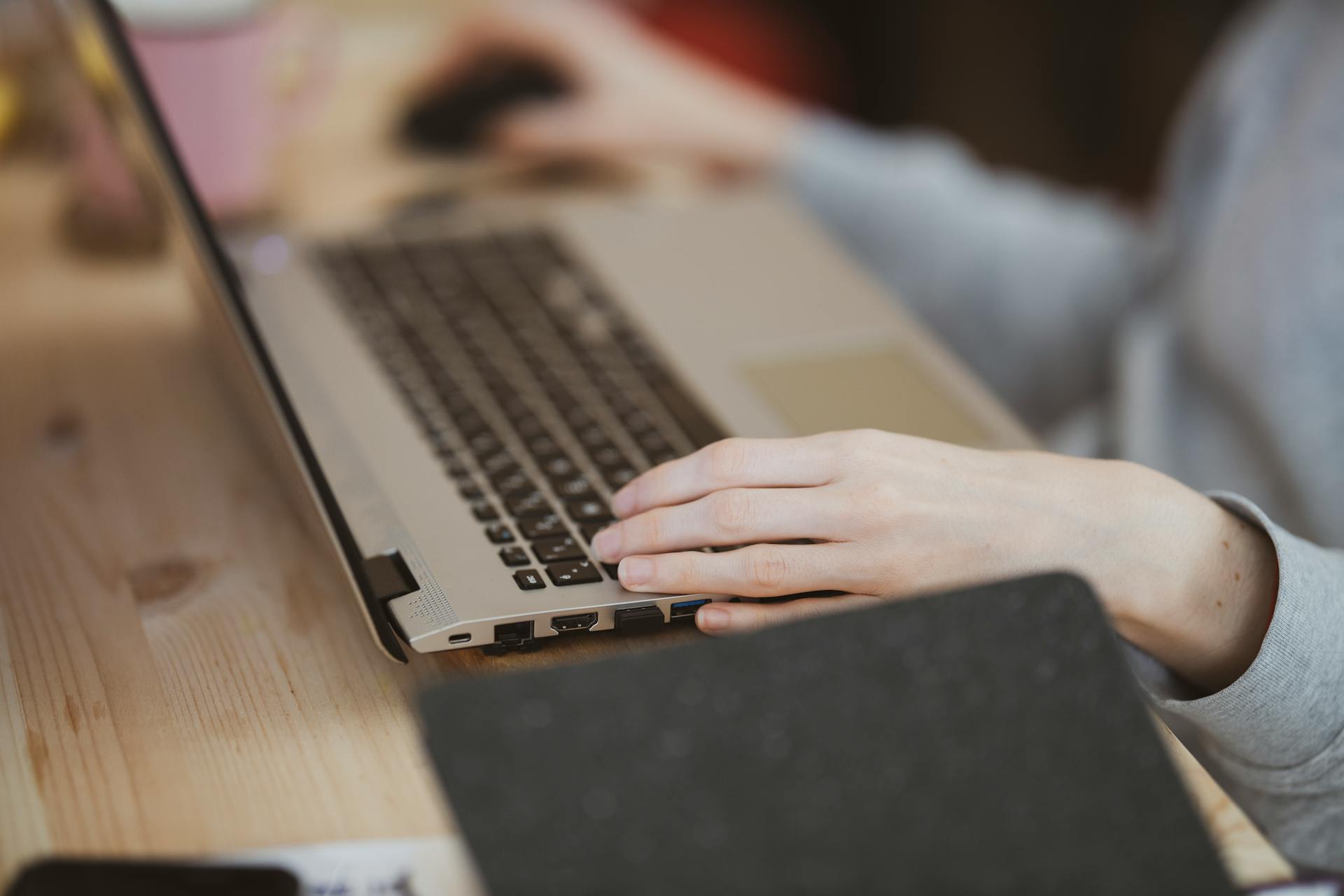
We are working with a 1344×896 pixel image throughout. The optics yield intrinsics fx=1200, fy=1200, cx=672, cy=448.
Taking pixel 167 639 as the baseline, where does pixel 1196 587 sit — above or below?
above

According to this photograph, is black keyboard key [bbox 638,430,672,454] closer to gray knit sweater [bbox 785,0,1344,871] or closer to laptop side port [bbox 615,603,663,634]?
laptop side port [bbox 615,603,663,634]

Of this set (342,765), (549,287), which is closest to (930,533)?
(342,765)

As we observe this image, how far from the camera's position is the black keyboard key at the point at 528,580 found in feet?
1.57

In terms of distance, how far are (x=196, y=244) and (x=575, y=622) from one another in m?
0.25

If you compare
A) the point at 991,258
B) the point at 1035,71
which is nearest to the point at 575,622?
the point at 991,258

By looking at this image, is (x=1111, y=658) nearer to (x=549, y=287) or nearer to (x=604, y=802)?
(x=604, y=802)

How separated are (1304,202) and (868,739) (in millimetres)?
581

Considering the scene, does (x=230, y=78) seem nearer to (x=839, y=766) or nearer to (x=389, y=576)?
(x=389, y=576)

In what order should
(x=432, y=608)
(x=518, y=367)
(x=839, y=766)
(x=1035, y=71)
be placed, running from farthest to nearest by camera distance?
(x=1035, y=71) → (x=518, y=367) → (x=432, y=608) → (x=839, y=766)

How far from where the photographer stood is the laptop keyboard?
1.74ft

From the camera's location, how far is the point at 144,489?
61cm

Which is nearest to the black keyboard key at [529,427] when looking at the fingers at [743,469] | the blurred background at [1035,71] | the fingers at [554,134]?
the fingers at [743,469]

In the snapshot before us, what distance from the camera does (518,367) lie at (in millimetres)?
664

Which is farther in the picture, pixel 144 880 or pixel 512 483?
pixel 512 483
